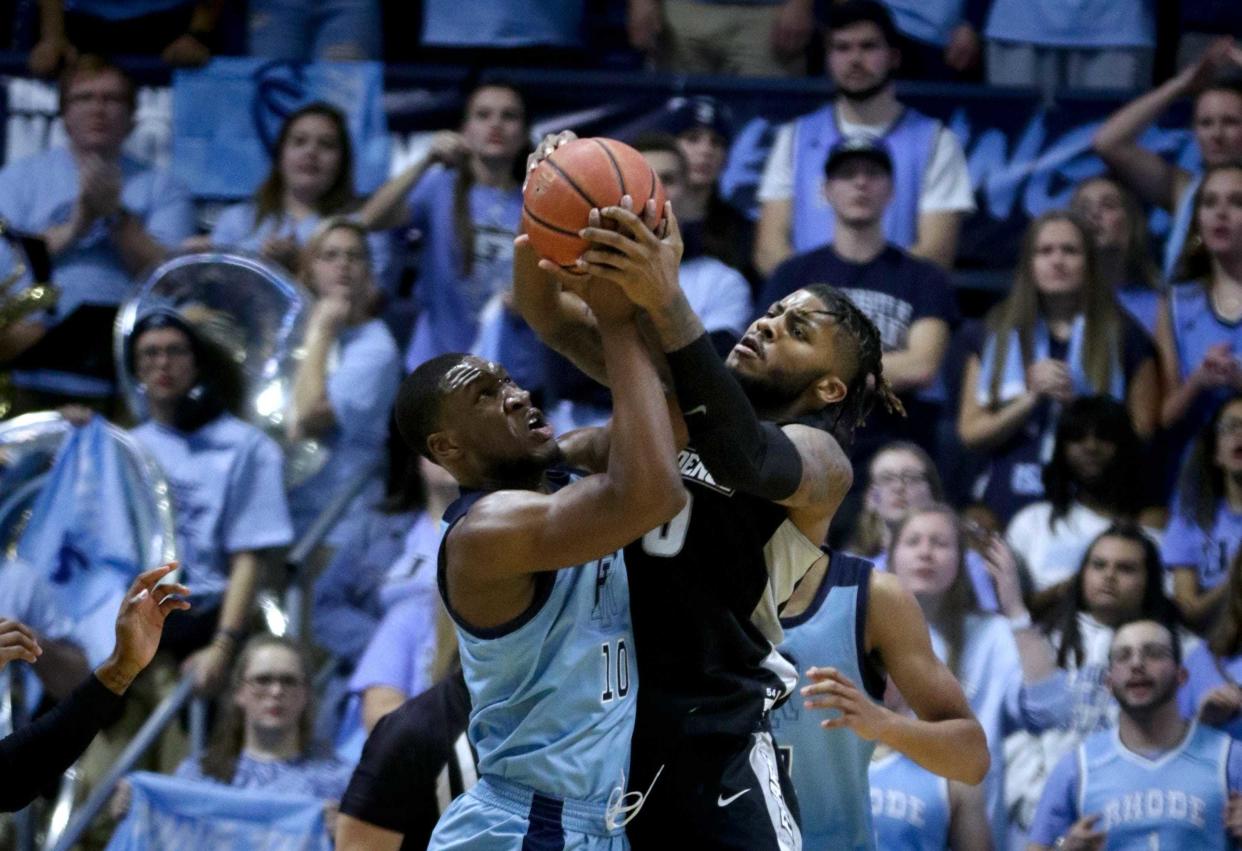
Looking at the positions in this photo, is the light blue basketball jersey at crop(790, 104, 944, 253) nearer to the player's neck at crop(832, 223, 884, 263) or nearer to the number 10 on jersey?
the player's neck at crop(832, 223, 884, 263)

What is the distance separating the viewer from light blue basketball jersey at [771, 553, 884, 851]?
466 cm

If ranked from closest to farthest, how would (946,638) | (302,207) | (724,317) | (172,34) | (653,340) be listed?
(653,340) < (946,638) < (724,317) < (302,207) < (172,34)

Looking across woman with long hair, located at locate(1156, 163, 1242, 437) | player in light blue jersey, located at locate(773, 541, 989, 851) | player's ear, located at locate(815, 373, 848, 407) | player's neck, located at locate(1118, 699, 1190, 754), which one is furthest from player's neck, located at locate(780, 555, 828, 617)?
woman with long hair, located at locate(1156, 163, 1242, 437)

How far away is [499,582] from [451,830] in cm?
52

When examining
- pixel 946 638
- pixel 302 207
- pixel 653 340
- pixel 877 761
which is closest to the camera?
pixel 653 340

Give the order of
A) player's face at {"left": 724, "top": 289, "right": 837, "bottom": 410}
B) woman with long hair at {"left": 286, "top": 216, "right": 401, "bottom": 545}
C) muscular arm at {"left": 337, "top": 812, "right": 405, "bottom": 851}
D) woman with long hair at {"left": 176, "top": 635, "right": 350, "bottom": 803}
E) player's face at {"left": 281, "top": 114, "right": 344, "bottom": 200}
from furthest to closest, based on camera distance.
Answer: player's face at {"left": 281, "top": 114, "right": 344, "bottom": 200} < woman with long hair at {"left": 286, "top": 216, "right": 401, "bottom": 545} < woman with long hair at {"left": 176, "top": 635, "right": 350, "bottom": 803} < muscular arm at {"left": 337, "top": 812, "right": 405, "bottom": 851} < player's face at {"left": 724, "top": 289, "right": 837, "bottom": 410}

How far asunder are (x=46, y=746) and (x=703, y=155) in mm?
4184

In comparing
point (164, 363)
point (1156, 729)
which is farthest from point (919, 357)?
point (164, 363)

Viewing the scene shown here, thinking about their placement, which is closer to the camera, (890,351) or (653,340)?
(653,340)

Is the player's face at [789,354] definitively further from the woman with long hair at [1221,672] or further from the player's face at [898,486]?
the woman with long hair at [1221,672]

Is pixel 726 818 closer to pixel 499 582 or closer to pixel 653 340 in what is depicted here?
pixel 499 582

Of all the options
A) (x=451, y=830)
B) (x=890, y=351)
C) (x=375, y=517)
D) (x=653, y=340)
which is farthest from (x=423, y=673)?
(x=653, y=340)

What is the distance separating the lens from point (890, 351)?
703cm

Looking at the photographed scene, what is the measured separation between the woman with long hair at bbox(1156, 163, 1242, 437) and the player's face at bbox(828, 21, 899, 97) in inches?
51.6
